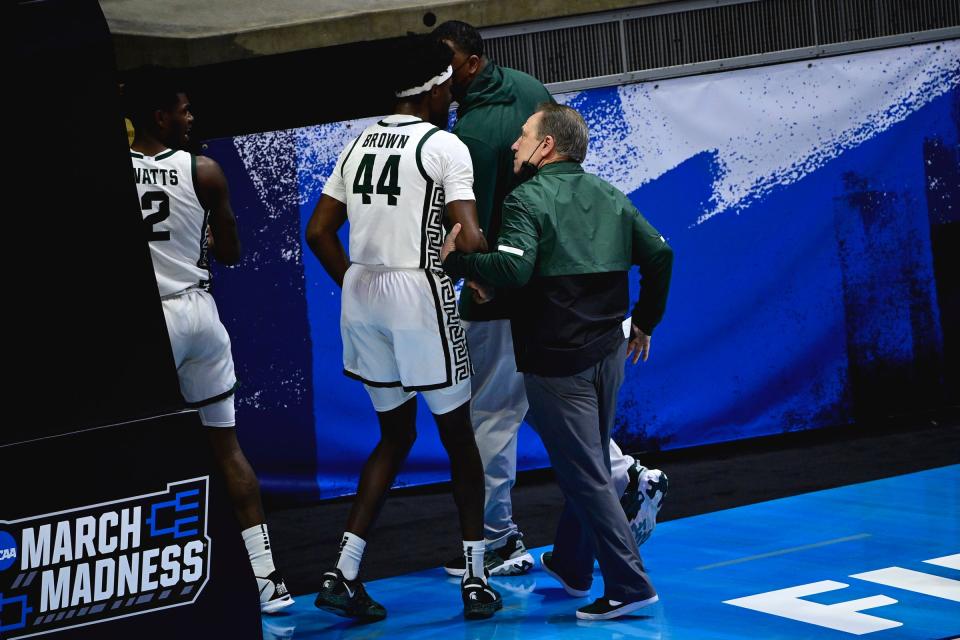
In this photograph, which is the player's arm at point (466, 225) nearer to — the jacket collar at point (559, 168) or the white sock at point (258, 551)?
the jacket collar at point (559, 168)

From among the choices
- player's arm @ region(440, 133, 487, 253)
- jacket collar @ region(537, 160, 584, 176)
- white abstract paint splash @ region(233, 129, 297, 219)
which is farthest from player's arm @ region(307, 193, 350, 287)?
white abstract paint splash @ region(233, 129, 297, 219)

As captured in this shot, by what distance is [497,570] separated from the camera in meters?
5.12

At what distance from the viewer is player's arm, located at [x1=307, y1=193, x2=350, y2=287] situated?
4.71 m

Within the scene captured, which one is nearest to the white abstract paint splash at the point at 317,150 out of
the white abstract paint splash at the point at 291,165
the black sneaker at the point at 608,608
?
the white abstract paint splash at the point at 291,165

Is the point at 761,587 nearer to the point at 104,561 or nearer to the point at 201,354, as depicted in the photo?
the point at 201,354

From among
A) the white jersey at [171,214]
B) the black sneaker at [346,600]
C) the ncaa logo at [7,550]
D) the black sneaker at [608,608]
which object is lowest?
the black sneaker at [608,608]

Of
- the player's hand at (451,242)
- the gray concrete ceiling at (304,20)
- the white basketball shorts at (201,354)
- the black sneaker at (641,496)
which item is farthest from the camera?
the gray concrete ceiling at (304,20)

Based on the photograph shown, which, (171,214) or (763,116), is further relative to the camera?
(763,116)

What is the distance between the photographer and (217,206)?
4.71m

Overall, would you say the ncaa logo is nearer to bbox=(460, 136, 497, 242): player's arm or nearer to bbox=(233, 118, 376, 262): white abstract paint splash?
bbox=(460, 136, 497, 242): player's arm

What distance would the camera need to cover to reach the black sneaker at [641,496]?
4902 mm

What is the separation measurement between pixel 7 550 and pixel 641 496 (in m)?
2.38

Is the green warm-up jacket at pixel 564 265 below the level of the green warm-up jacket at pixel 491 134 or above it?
below

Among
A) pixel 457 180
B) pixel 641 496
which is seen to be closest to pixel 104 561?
pixel 457 180
